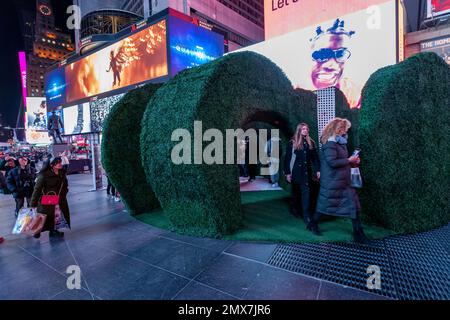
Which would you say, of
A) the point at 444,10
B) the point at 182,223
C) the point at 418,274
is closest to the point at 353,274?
the point at 418,274

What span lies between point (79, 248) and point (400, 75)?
6.31 meters

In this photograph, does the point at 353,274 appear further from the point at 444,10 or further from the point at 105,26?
the point at 105,26

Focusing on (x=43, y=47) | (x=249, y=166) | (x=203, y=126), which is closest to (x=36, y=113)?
(x=249, y=166)

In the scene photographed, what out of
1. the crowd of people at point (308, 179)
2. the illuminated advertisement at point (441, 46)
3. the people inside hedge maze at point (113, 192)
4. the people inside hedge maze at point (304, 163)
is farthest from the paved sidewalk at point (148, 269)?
the illuminated advertisement at point (441, 46)

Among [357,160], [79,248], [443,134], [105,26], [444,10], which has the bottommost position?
[79,248]

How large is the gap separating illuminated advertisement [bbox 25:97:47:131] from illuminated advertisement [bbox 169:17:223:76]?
96.2 feet

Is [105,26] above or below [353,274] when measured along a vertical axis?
above

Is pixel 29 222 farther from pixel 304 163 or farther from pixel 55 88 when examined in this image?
pixel 55 88

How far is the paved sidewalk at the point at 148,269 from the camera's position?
2457 millimetres

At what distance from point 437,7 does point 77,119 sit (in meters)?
29.7

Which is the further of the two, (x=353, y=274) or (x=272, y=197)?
(x=272, y=197)

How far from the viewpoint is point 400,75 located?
12.3 feet
